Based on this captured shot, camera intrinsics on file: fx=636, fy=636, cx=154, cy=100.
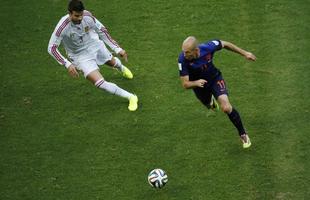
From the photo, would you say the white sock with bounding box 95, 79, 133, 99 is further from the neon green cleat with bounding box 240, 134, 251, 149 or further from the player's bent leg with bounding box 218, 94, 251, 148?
the neon green cleat with bounding box 240, 134, 251, 149

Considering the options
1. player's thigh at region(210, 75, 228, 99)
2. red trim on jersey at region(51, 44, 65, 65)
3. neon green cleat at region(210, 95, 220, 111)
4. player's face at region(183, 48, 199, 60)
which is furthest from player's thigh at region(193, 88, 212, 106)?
red trim on jersey at region(51, 44, 65, 65)

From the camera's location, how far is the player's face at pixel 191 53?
463 inches

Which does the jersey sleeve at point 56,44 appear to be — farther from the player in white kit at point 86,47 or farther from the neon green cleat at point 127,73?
the neon green cleat at point 127,73

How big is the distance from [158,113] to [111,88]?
1187 mm

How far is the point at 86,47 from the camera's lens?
14.0m

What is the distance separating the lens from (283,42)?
16.2 m

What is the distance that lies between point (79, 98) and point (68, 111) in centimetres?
59

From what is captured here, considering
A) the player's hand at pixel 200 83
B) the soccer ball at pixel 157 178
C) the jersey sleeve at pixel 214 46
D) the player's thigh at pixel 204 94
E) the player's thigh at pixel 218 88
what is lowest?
the soccer ball at pixel 157 178

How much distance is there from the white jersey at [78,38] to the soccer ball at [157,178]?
3260 mm

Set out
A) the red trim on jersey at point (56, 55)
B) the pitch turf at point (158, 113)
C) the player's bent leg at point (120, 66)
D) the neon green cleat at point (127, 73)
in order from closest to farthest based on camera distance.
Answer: the pitch turf at point (158, 113) → the red trim on jersey at point (56, 55) → the player's bent leg at point (120, 66) → the neon green cleat at point (127, 73)

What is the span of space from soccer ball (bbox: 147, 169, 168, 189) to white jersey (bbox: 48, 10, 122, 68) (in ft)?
10.7

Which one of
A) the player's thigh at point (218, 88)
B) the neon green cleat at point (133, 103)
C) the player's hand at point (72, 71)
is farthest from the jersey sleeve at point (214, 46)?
the player's hand at point (72, 71)

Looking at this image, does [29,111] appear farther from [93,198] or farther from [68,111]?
[93,198]

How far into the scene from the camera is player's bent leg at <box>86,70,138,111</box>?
13.9 metres
